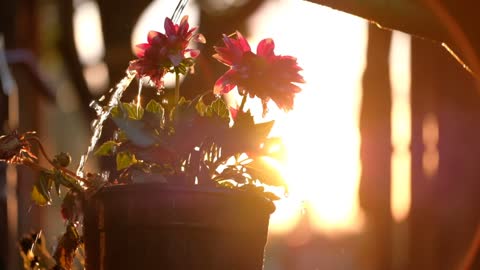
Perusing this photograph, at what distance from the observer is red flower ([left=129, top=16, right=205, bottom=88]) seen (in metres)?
2.73

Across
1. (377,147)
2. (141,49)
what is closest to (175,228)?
(141,49)

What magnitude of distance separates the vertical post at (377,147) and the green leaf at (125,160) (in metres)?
7.52

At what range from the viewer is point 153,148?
103 inches

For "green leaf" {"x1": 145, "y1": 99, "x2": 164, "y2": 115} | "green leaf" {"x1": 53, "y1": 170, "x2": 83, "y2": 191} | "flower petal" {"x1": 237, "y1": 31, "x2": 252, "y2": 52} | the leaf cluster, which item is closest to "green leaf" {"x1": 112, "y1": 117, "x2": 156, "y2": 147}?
the leaf cluster

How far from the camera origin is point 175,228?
8.16ft

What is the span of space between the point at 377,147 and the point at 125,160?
872 cm

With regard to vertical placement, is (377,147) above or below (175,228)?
above

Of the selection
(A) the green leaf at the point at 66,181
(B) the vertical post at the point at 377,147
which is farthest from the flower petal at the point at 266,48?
(B) the vertical post at the point at 377,147

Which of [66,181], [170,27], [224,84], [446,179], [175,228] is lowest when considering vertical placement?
[175,228]

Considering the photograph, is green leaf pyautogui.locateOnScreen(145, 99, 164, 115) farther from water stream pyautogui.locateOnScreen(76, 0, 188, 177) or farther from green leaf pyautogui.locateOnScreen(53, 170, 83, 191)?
green leaf pyautogui.locateOnScreen(53, 170, 83, 191)

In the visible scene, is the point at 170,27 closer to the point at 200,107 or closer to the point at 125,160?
the point at 200,107

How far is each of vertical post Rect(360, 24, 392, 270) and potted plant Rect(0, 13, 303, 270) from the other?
747 cm

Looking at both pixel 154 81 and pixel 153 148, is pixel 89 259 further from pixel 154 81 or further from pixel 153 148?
pixel 154 81

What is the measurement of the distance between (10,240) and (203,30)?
218 cm
